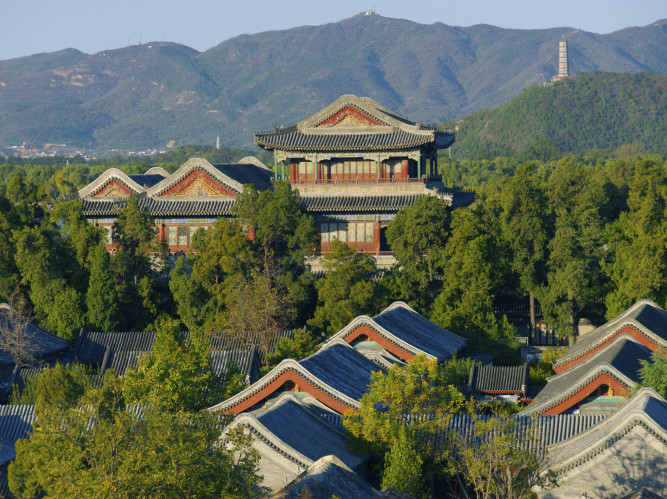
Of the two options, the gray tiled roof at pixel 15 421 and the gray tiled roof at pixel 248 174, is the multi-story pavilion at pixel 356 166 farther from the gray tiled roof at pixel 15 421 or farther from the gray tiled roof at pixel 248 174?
the gray tiled roof at pixel 15 421

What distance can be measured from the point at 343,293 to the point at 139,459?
23.4 meters

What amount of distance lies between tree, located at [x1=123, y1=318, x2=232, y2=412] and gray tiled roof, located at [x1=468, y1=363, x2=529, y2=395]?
934 centimetres

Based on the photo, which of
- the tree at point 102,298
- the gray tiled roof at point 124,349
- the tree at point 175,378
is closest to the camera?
the tree at point 175,378

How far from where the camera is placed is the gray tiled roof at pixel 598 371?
2831 cm

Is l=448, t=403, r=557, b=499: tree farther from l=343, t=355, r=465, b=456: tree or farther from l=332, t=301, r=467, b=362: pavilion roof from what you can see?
l=332, t=301, r=467, b=362: pavilion roof

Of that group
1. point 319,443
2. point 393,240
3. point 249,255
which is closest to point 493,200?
point 393,240

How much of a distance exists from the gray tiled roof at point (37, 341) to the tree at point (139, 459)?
1770 centimetres

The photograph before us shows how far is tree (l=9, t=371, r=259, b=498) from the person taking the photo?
1778 centimetres

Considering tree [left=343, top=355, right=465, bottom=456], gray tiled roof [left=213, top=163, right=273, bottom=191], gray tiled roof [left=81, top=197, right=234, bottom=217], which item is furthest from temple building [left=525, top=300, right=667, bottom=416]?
gray tiled roof [left=213, top=163, right=273, bottom=191]

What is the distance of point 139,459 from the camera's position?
1778cm

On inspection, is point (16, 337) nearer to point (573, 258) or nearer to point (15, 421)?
point (15, 421)

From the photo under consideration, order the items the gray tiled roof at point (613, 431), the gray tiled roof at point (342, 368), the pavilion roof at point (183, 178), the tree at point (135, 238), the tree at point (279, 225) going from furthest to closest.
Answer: the pavilion roof at point (183, 178), the tree at point (279, 225), the tree at point (135, 238), the gray tiled roof at point (342, 368), the gray tiled roof at point (613, 431)

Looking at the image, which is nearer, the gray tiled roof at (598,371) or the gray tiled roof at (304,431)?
the gray tiled roof at (304,431)

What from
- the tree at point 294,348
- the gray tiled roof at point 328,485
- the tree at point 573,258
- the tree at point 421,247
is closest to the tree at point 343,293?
the tree at point 421,247
